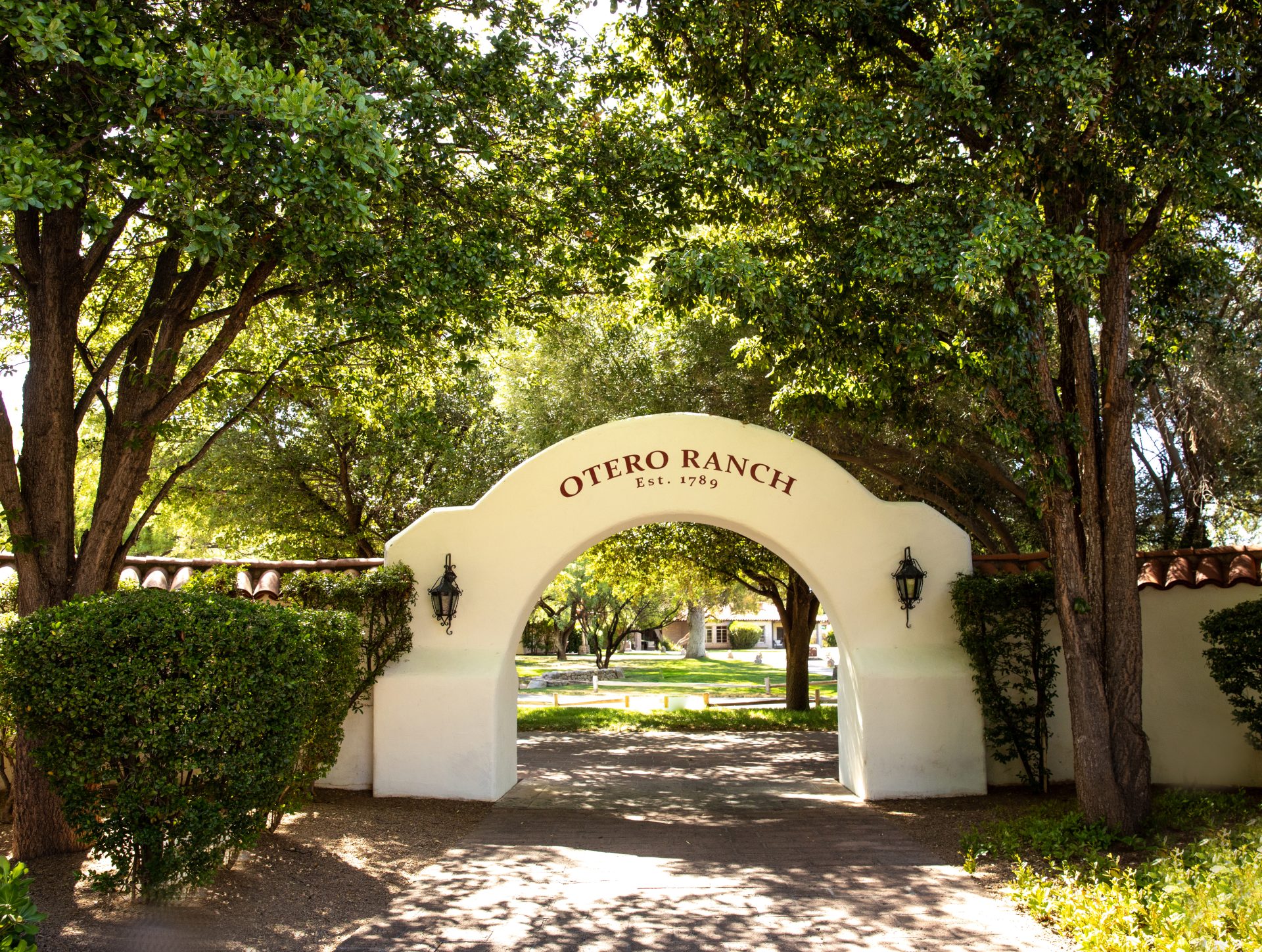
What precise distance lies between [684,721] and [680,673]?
18649 mm

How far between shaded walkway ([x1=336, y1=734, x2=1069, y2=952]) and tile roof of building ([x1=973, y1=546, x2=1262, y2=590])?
10.8 feet

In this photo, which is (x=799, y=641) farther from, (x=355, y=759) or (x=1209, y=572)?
(x=355, y=759)

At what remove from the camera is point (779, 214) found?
10055 millimetres

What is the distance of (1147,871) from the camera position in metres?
6.17

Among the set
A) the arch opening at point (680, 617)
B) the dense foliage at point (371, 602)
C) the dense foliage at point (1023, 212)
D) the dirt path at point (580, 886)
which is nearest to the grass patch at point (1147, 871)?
the dirt path at point (580, 886)

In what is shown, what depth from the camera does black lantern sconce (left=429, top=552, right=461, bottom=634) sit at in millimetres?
9945

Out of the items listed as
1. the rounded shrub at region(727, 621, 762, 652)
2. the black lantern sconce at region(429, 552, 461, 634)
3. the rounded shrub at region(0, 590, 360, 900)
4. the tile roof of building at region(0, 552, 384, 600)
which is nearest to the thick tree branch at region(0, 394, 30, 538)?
the rounded shrub at region(0, 590, 360, 900)

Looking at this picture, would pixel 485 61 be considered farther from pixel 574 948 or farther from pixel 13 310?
pixel 574 948

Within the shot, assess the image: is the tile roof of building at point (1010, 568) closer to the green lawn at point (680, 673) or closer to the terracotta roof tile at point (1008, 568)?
the terracotta roof tile at point (1008, 568)

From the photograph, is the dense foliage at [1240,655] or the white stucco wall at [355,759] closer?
the dense foliage at [1240,655]

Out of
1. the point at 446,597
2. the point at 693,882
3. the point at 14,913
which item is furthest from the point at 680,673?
the point at 14,913

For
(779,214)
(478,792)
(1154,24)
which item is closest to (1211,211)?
(1154,24)

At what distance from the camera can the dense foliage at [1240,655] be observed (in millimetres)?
8391

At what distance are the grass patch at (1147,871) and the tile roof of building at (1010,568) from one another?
2.20 meters
